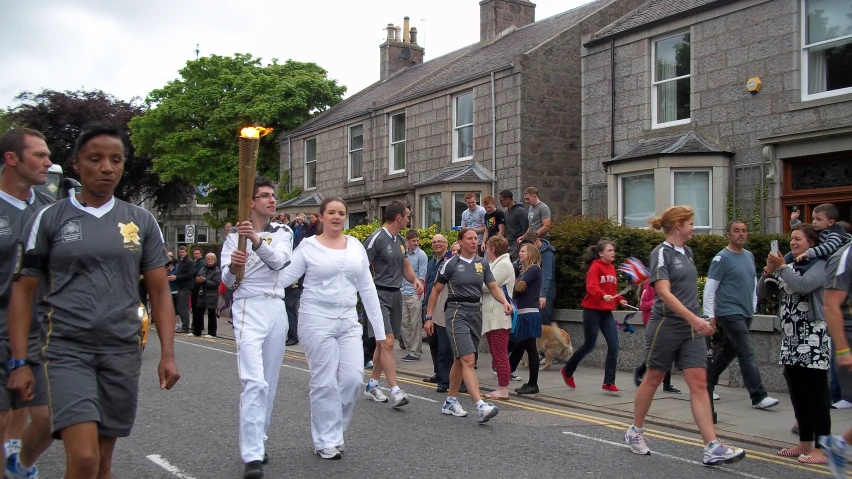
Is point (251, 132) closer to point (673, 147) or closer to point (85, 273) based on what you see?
point (85, 273)

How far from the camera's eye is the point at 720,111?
1805 cm

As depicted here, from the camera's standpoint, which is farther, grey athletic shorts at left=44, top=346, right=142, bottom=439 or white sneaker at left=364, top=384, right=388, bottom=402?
white sneaker at left=364, top=384, right=388, bottom=402

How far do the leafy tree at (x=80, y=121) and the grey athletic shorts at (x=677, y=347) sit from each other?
3995 cm

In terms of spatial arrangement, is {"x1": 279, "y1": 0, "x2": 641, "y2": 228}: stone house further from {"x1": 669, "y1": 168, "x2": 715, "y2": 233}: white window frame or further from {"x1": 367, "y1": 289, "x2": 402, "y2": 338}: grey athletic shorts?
{"x1": 367, "y1": 289, "x2": 402, "y2": 338}: grey athletic shorts

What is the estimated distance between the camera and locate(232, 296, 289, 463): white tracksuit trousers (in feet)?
19.8

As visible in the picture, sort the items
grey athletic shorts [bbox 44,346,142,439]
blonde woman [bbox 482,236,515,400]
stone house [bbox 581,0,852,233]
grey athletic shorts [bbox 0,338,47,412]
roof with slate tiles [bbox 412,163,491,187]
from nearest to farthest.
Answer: grey athletic shorts [bbox 44,346,142,439] < grey athletic shorts [bbox 0,338,47,412] < blonde woman [bbox 482,236,515,400] < stone house [bbox 581,0,852,233] < roof with slate tiles [bbox 412,163,491,187]

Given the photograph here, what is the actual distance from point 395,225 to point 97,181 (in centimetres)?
626

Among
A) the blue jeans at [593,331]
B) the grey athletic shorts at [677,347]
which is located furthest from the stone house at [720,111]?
the grey athletic shorts at [677,347]

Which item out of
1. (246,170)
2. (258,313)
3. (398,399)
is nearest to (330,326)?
(258,313)

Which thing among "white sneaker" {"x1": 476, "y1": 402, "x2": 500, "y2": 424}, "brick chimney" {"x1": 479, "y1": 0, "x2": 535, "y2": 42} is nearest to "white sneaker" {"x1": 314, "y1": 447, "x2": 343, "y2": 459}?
"white sneaker" {"x1": 476, "y1": 402, "x2": 500, "y2": 424}

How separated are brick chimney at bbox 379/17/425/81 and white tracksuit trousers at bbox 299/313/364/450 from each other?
99.8 ft

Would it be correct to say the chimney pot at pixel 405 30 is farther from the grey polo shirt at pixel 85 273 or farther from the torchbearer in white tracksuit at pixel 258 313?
the grey polo shirt at pixel 85 273

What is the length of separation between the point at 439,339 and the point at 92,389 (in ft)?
22.6

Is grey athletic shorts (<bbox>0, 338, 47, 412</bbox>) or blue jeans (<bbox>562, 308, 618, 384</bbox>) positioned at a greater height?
grey athletic shorts (<bbox>0, 338, 47, 412</bbox>)
